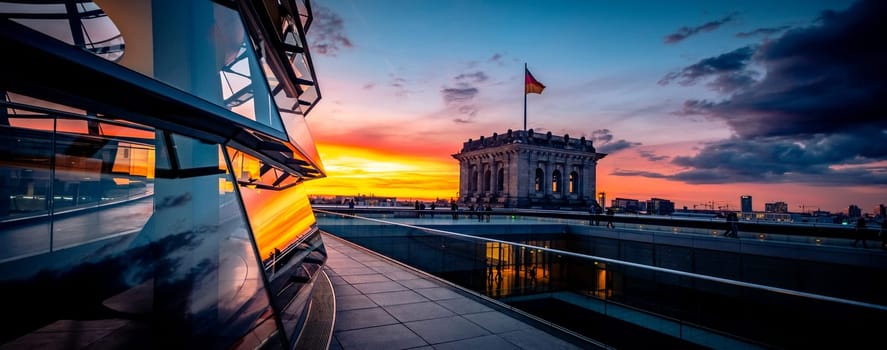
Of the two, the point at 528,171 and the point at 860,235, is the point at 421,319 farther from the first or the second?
the point at 528,171

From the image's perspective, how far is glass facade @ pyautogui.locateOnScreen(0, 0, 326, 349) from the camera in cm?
119

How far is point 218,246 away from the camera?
1.82m

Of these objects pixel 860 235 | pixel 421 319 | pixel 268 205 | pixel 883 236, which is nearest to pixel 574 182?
pixel 860 235

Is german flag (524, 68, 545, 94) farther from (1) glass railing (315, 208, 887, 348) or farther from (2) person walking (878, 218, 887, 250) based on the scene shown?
(1) glass railing (315, 208, 887, 348)

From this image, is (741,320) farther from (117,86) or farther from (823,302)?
(117,86)

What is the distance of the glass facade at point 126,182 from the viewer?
3.89ft

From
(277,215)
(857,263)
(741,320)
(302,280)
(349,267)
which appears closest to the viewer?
(277,215)

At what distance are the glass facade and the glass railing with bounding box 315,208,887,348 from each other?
422 centimetres

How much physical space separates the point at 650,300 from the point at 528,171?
58.0 m

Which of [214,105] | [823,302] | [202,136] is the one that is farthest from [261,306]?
[823,302]

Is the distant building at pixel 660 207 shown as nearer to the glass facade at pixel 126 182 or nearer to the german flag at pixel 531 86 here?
the german flag at pixel 531 86

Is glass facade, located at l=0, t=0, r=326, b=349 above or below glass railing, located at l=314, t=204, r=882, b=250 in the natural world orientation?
above

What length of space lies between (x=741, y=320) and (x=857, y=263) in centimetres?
1935

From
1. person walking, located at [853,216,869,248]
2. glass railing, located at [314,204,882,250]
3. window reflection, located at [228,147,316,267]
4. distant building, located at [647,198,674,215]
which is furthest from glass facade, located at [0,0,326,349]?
distant building, located at [647,198,674,215]
